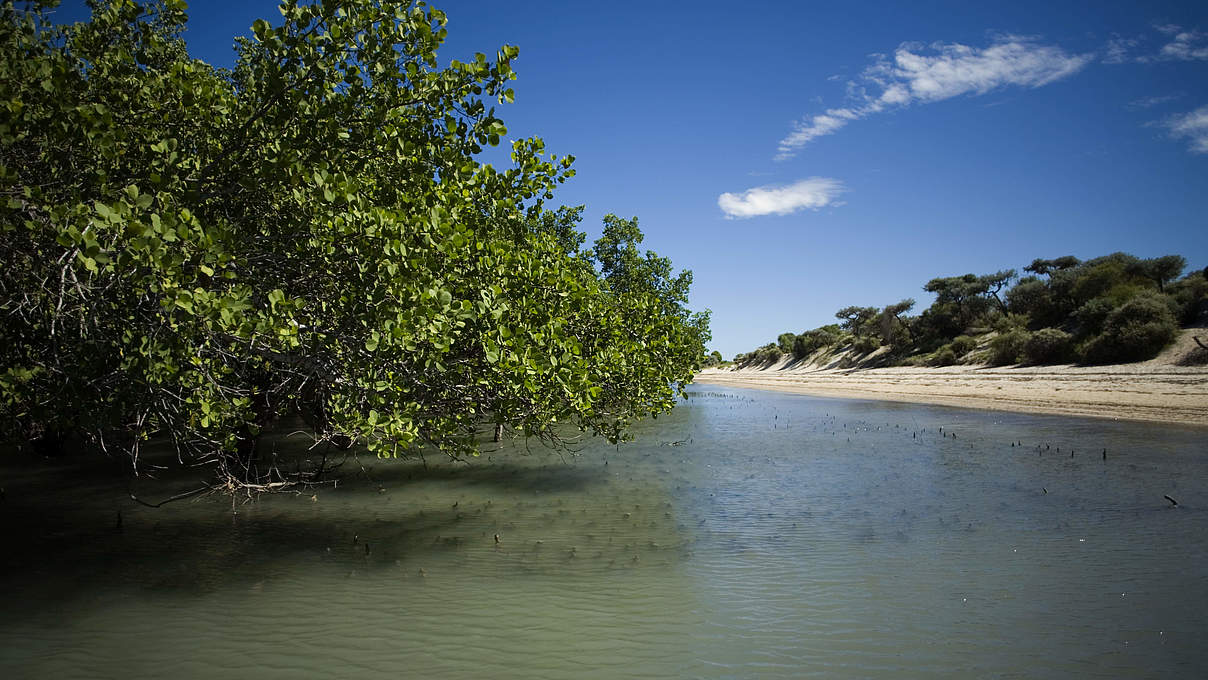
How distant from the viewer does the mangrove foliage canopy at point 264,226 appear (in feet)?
22.4

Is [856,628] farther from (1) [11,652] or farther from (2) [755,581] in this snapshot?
(1) [11,652]

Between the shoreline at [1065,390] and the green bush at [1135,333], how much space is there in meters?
1.30

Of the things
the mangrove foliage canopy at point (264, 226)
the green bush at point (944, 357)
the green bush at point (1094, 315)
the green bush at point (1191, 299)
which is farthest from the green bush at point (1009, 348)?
the mangrove foliage canopy at point (264, 226)

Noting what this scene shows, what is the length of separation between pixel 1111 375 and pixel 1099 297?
14.4 metres

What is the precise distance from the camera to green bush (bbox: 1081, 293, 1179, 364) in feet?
118

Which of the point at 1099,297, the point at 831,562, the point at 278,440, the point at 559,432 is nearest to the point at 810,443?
the point at 559,432

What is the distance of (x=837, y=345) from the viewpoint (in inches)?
3492

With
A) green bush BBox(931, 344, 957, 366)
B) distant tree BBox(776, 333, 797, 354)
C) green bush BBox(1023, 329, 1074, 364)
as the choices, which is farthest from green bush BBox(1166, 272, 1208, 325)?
distant tree BBox(776, 333, 797, 354)

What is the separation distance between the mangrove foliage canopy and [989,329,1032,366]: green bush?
1868 inches

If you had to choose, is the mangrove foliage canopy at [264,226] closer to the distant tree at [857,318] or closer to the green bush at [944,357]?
the green bush at [944,357]

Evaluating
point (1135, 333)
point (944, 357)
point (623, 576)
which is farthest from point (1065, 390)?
point (623, 576)

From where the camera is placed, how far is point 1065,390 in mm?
36125

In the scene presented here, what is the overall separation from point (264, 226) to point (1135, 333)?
44409mm

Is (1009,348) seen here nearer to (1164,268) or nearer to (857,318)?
(1164,268)
